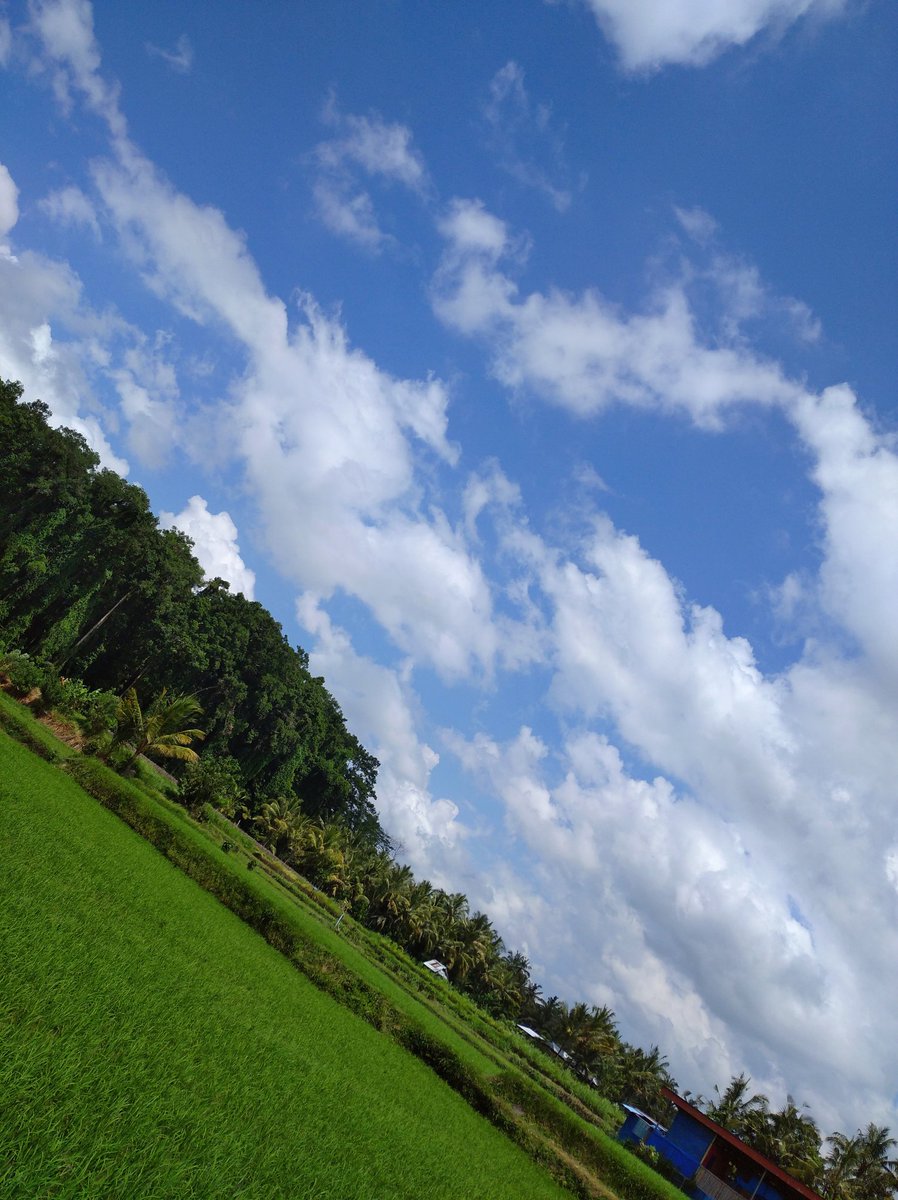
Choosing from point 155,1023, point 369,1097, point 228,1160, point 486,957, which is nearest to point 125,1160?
point 228,1160

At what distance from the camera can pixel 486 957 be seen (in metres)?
59.8

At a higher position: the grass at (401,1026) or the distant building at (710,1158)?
the distant building at (710,1158)

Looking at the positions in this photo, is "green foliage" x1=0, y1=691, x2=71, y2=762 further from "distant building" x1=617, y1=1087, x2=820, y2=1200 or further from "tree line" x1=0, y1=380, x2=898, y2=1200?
"distant building" x1=617, y1=1087, x2=820, y2=1200

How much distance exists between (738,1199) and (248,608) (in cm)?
4975

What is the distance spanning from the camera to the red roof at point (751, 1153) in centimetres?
2248

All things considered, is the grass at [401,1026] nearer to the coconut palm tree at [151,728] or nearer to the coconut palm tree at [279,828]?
the coconut palm tree at [151,728]

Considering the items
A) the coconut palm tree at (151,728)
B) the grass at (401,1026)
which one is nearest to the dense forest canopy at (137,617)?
the coconut palm tree at (151,728)

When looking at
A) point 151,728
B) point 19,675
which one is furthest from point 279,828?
point 19,675

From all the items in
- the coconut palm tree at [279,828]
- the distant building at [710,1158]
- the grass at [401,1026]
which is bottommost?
the coconut palm tree at [279,828]

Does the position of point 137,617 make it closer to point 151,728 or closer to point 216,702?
point 216,702

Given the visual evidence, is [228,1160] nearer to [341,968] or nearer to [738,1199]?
[341,968]

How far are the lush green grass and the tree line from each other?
59.9 ft

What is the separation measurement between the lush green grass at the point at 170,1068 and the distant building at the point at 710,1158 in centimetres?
→ 1466

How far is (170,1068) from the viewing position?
6.93 metres
